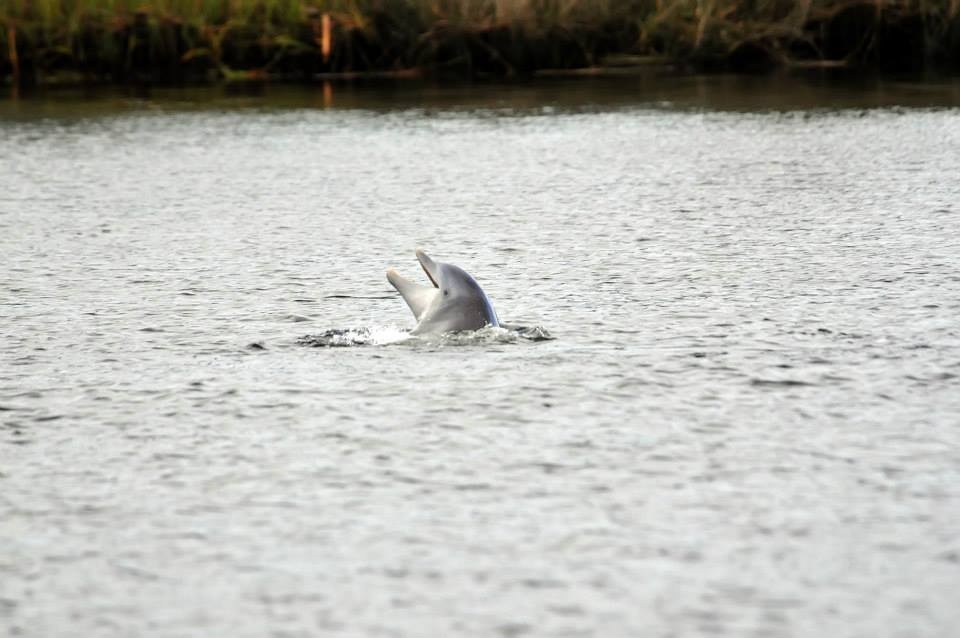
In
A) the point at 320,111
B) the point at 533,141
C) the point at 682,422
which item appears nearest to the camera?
the point at 682,422

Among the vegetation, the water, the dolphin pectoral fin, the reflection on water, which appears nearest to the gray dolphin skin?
the dolphin pectoral fin

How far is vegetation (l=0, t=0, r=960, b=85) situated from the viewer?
35.5 metres

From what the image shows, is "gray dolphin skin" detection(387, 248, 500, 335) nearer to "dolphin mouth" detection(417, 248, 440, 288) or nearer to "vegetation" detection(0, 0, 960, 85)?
"dolphin mouth" detection(417, 248, 440, 288)

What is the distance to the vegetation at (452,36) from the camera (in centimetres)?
3547

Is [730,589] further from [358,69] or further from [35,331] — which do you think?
[358,69]

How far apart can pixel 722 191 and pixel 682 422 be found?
423 inches

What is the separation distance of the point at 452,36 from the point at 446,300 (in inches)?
1019

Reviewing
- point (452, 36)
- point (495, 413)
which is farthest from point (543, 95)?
point (495, 413)

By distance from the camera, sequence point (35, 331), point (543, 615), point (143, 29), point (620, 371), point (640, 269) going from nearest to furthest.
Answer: point (543, 615) < point (620, 371) < point (35, 331) < point (640, 269) < point (143, 29)

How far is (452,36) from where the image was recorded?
36.4 m

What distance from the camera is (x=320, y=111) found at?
30.3 meters

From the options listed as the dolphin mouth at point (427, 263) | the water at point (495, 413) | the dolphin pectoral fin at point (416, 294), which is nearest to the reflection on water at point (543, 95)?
the water at point (495, 413)

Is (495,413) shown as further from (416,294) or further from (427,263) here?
(416,294)

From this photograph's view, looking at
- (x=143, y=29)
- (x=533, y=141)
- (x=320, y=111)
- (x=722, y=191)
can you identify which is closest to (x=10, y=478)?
(x=722, y=191)
